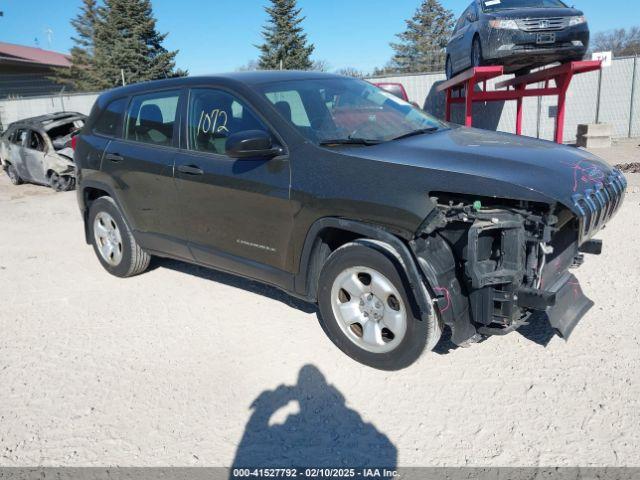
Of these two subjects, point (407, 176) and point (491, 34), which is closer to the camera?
point (407, 176)

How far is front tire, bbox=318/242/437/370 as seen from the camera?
310 cm

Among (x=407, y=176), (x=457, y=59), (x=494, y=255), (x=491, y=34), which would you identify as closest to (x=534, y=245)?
(x=494, y=255)

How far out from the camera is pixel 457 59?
12086 millimetres

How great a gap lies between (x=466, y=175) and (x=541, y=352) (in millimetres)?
1425

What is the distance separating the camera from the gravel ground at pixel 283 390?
266 cm

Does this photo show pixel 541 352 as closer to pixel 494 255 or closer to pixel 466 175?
pixel 494 255

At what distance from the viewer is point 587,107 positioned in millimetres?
16906

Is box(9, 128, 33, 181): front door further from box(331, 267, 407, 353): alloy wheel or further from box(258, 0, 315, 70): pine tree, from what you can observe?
box(258, 0, 315, 70): pine tree

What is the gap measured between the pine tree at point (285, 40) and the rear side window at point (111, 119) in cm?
3674

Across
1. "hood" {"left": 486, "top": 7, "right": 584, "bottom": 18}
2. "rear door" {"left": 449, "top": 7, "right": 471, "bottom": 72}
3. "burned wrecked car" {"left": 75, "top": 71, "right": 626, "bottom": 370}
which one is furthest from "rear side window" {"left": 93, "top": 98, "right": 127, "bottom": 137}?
"rear door" {"left": 449, "top": 7, "right": 471, "bottom": 72}

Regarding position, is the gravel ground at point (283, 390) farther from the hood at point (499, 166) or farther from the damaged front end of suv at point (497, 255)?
the hood at point (499, 166)

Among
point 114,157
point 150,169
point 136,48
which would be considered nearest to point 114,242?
point 114,157

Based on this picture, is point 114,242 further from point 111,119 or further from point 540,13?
point 540,13

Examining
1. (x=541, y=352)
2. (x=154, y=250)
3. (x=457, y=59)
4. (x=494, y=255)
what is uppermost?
(x=457, y=59)
